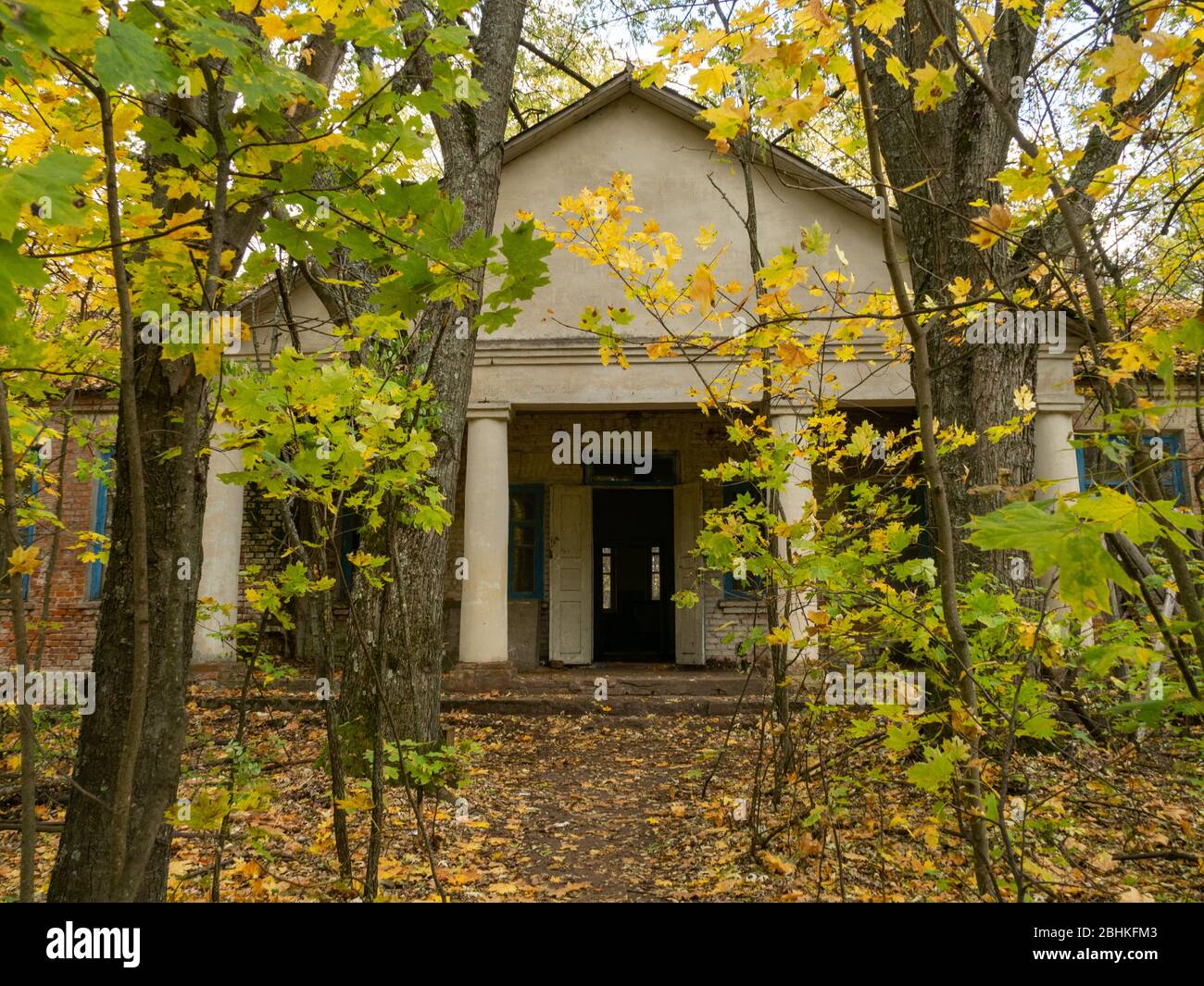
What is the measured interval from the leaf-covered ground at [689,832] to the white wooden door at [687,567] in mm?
3643

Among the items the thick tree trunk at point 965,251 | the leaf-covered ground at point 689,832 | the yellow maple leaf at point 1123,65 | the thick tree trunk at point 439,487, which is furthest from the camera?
the thick tree trunk at point 439,487

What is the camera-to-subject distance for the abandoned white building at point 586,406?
27.7ft

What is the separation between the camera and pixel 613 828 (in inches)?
195

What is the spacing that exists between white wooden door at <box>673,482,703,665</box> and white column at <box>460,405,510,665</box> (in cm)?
283

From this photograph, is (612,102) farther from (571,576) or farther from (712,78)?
(712,78)

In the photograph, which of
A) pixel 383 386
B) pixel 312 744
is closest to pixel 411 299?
pixel 383 386

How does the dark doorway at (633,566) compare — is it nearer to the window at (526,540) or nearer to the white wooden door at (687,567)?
the white wooden door at (687,567)

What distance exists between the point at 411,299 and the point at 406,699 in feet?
12.7

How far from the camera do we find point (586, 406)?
348 inches

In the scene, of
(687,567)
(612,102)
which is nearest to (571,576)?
(687,567)

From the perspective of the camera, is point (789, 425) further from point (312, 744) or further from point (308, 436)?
point (308, 436)

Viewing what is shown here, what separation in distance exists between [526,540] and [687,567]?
227 cm

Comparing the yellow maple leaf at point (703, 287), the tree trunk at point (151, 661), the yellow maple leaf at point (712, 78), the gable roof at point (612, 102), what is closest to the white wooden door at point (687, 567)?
the gable roof at point (612, 102)
